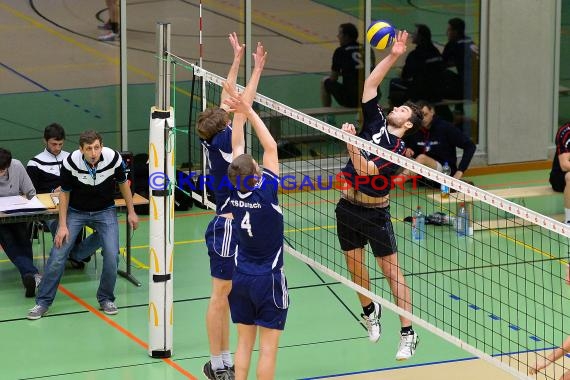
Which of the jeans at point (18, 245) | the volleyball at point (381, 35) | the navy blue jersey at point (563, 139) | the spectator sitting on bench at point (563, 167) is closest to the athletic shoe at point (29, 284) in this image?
the jeans at point (18, 245)

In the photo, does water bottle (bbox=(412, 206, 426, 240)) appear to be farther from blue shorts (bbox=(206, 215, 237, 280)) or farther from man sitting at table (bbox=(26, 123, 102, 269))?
blue shorts (bbox=(206, 215, 237, 280))

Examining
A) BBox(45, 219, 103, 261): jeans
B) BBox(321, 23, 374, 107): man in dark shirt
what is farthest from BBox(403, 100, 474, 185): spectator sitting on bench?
BBox(45, 219, 103, 261): jeans

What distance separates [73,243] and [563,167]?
634 centimetres

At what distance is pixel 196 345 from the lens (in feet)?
34.8

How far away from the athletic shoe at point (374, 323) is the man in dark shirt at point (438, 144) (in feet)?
18.3

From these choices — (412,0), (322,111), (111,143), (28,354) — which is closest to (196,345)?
(28,354)

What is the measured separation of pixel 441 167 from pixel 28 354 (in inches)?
275

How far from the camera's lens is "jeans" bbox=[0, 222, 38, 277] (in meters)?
12.0

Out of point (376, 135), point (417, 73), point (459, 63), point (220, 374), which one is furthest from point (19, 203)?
point (459, 63)

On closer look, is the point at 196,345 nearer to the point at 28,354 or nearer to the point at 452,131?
the point at 28,354

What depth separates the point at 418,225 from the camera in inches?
556

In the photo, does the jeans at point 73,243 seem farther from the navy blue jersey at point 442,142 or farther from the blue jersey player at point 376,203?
the navy blue jersey at point 442,142

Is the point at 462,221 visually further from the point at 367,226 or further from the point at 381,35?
the point at 367,226

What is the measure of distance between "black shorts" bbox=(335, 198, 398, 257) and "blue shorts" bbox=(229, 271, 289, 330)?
120 centimetres
